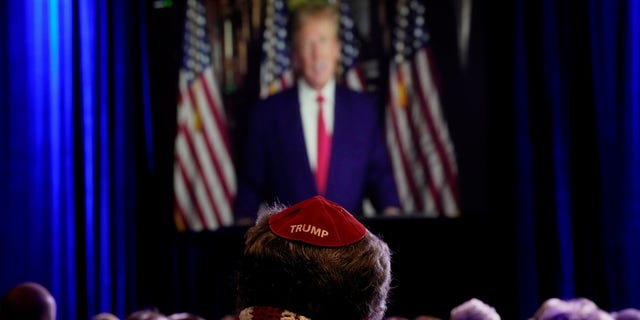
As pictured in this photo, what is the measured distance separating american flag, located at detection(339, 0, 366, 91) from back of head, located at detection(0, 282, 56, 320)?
4536 mm

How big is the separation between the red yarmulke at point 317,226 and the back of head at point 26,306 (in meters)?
1.26

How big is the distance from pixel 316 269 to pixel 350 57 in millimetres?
5596

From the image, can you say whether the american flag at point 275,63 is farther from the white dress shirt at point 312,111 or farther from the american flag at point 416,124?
the american flag at point 416,124

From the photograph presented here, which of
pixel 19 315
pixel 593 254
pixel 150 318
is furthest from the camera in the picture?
pixel 593 254

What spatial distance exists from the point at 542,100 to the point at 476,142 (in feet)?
2.17

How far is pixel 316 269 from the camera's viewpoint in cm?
119

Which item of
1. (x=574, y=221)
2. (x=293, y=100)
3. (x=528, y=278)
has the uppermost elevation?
(x=293, y=100)

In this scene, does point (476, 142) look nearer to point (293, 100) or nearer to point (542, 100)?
point (542, 100)

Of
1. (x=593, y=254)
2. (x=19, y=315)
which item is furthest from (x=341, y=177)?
(x=19, y=315)

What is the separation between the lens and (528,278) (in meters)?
6.68

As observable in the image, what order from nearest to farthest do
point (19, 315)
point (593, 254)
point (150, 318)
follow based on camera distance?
point (19, 315), point (150, 318), point (593, 254)

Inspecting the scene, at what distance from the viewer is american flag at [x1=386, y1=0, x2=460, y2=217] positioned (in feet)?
21.6

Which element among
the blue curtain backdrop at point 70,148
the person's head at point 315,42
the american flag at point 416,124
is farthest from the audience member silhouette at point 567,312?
the person's head at point 315,42

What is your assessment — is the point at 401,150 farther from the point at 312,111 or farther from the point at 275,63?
the point at 275,63
